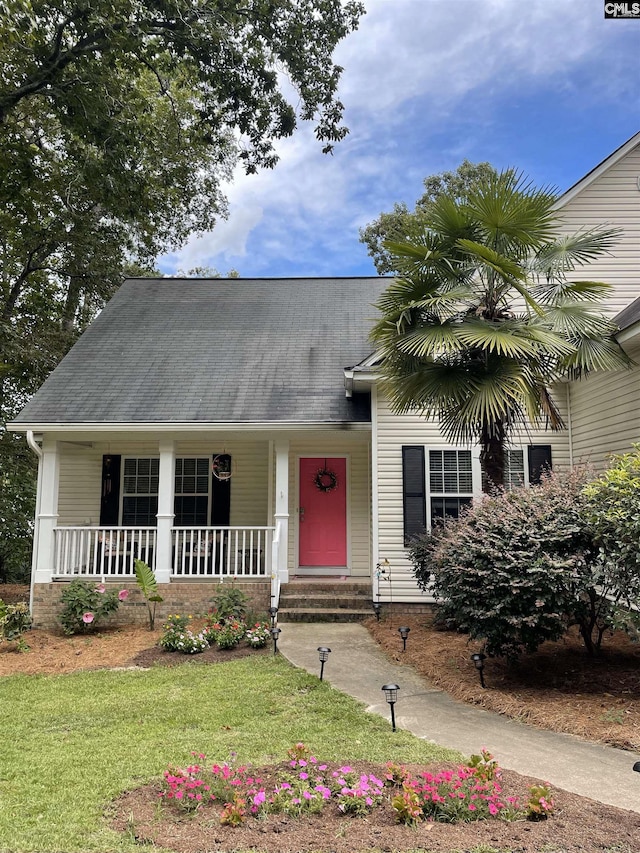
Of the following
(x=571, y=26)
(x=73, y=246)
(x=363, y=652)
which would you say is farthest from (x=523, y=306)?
(x=73, y=246)

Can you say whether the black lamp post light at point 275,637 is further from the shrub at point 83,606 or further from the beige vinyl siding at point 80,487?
the beige vinyl siding at point 80,487

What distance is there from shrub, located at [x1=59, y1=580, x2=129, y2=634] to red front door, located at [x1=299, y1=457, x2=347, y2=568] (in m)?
3.48

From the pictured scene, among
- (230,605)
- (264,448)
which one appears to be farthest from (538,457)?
(230,605)

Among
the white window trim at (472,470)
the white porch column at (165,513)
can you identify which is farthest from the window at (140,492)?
the white window trim at (472,470)

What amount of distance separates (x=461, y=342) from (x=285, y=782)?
5263 mm

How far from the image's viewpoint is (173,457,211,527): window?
→ 11477 mm

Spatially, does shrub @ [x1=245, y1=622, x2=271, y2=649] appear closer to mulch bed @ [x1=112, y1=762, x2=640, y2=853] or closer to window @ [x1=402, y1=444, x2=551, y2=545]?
window @ [x1=402, y1=444, x2=551, y2=545]

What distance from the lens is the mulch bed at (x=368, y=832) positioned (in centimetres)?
288

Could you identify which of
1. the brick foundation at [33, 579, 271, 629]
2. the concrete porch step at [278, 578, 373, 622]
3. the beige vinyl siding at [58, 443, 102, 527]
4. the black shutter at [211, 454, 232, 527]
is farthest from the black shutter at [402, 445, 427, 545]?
the beige vinyl siding at [58, 443, 102, 527]

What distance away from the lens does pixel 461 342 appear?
709 centimetres

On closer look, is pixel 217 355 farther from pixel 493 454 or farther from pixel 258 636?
pixel 493 454

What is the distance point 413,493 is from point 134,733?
19.6 feet

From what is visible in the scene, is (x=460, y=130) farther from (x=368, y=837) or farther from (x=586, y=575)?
(x=368, y=837)

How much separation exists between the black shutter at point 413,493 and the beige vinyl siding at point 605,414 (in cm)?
252
